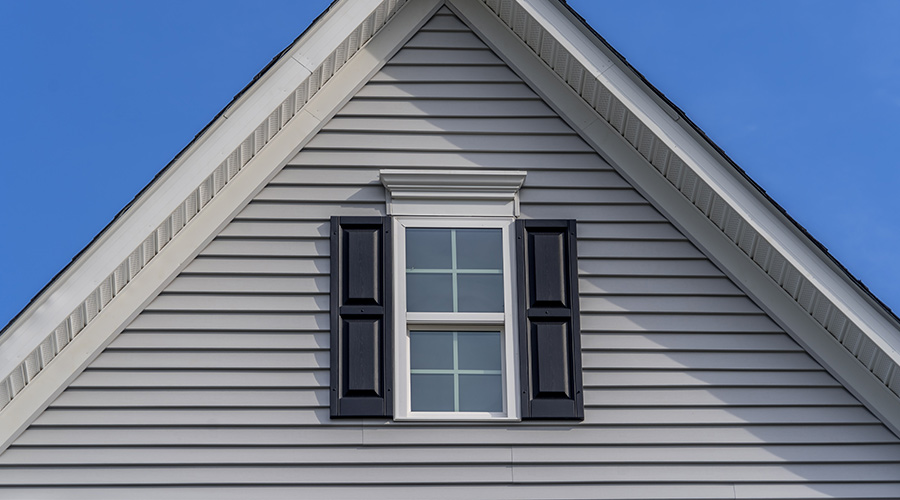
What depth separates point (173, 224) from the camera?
288 inches

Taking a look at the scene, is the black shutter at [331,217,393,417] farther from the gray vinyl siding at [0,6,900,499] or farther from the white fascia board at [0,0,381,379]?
the white fascia board at [0,0,381,379]

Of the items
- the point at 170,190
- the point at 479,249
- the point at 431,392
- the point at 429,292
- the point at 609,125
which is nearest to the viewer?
the point at 170,190

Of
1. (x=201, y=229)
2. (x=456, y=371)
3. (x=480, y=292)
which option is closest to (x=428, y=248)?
(x=480, y=292)

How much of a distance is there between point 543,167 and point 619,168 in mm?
516

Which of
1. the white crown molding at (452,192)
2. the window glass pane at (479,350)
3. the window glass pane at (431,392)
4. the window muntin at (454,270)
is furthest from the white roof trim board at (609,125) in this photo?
the window glass pane at (431,392)

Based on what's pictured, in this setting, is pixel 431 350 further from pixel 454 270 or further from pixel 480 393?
pixel 454 270

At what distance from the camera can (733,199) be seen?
288 inches

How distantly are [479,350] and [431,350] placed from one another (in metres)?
0.31

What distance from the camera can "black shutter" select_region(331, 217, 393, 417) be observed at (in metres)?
7.12

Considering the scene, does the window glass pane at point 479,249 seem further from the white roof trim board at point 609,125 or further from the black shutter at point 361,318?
the white roof trim board at point 609,125

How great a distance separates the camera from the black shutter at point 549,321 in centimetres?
719

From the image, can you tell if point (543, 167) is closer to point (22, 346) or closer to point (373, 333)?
point (373, 333)

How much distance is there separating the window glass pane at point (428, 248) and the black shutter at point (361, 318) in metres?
0.16

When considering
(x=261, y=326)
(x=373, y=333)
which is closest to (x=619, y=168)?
(x=373, y=333)
